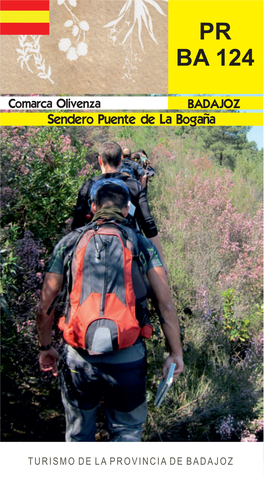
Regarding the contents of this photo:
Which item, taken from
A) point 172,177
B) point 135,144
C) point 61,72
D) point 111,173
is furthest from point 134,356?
point 135,144

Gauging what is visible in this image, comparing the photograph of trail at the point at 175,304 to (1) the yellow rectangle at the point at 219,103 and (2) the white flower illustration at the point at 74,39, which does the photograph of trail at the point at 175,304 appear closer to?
(2) the white flower illustration at the point at 74,39

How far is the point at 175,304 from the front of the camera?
14.6 feet

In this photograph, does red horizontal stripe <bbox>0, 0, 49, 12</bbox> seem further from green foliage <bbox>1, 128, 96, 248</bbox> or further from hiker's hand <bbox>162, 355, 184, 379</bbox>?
hiker's hand <bbox>162, 355, 184, 379</bbox>

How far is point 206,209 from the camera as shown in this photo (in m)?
5.80

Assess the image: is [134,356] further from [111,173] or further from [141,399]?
[111,173]

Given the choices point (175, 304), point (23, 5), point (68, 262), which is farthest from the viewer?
point (175, 304)

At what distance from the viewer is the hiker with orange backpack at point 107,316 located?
1.95 metres

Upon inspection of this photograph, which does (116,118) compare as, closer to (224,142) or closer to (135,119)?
(135,119)

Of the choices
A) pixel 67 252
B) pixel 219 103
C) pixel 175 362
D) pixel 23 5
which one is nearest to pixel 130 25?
pixel 23 5

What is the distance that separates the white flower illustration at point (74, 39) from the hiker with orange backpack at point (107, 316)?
1.65m

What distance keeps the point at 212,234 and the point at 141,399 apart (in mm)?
3403

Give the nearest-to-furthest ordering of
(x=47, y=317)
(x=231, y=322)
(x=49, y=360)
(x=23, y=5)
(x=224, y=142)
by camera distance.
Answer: (x=47, y=317) → (x=49, y=360) → (x=23, y=5) → (x=231, y=322) → (x=224, y=142)

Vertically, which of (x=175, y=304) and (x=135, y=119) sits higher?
(x=135, y=119)

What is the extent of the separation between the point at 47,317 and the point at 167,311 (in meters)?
0.66
